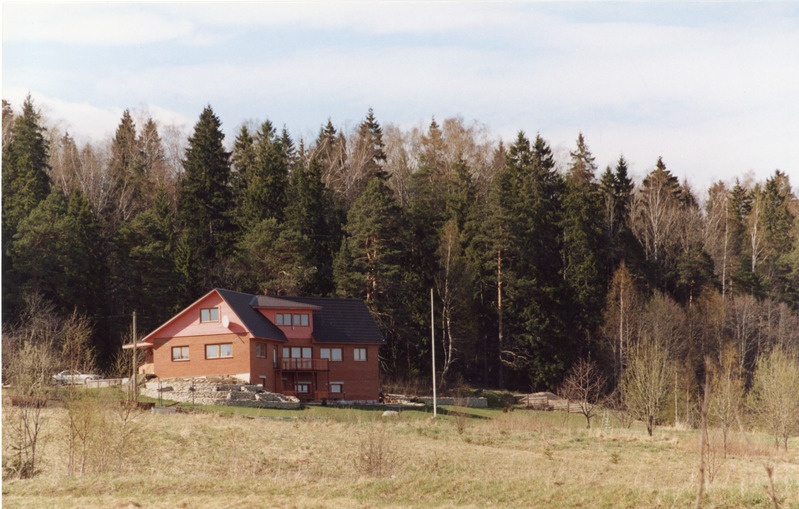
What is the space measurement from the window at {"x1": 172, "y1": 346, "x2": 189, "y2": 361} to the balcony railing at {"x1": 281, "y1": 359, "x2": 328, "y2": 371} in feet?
18.2

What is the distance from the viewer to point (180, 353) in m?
54.5

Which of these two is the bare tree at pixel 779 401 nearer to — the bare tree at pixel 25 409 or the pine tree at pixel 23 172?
the bare tree at pixel 25 409

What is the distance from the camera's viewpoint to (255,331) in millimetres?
52781

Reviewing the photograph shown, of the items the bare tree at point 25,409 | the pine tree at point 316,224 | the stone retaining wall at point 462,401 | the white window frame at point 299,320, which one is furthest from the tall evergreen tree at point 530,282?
the bare tree at point 25,409

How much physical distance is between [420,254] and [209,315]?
20.6 meters

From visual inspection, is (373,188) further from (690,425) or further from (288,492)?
(288,492)

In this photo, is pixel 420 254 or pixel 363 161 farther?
pixel 363 161

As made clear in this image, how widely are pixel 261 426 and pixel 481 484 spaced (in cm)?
1755

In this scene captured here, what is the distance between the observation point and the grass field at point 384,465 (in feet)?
61.0

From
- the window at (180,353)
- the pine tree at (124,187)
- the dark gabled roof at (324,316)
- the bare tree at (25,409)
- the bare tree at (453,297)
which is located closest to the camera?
the bare tree at (25,409)

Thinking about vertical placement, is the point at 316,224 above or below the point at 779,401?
above

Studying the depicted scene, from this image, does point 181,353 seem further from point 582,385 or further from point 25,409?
point 25,409

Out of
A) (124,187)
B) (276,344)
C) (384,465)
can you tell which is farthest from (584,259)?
(384,465)

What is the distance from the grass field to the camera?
61.0ft
